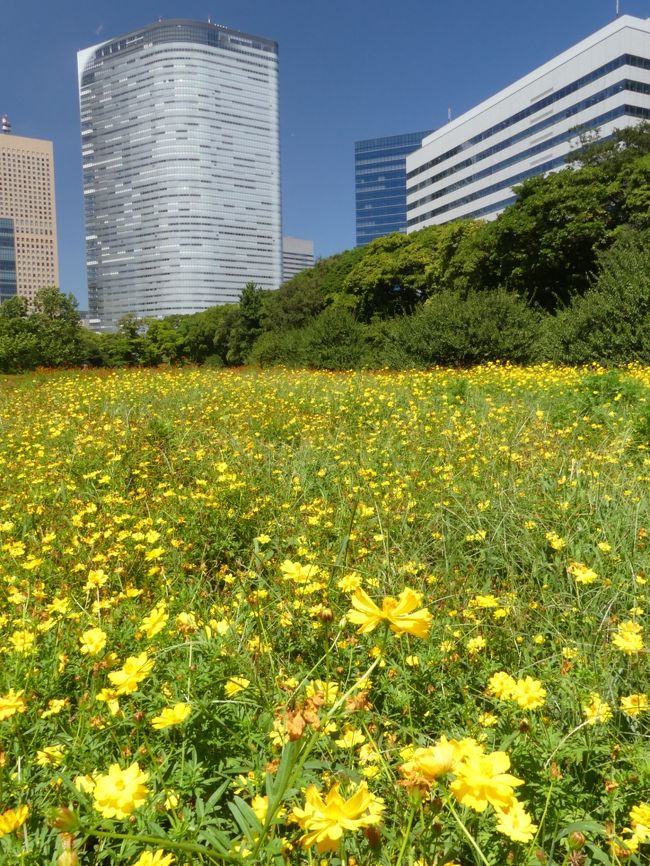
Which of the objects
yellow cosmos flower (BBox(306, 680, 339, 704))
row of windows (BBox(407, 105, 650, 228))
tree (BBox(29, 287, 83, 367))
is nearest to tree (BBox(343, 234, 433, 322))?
tree (BBox(29, 287, 83, 367))

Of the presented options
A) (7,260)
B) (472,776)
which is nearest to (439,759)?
(472,776)

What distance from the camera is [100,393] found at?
684 cm

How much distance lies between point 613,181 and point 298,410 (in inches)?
727

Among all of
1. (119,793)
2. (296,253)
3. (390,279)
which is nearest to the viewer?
(119,793)

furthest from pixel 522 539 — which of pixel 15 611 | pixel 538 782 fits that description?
pixel 15 611

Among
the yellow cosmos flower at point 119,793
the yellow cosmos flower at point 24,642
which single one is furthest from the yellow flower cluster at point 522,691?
the yellow cosmos flower at point 24,642

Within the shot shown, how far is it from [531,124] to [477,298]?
1700 inches

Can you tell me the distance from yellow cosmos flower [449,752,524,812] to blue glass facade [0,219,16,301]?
15837 centimetres

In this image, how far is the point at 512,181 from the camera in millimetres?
47250

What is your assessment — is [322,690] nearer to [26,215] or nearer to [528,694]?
[528,694]

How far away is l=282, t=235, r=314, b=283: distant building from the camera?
146250mm

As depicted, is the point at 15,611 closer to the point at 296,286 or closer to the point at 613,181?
the point at 613,181

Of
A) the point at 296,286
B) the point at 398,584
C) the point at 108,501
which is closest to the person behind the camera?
the point at 398,584

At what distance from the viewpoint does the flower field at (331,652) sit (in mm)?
718
